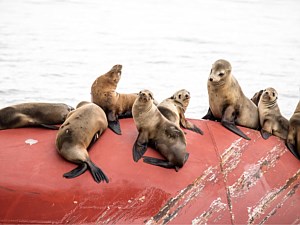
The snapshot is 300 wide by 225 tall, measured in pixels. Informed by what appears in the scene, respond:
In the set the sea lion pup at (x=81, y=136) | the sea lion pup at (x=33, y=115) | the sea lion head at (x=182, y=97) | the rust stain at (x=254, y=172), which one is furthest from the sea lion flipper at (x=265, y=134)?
the sea lion pup at (x=33, y=115)

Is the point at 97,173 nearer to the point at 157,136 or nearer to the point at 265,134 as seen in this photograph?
the point at 157,136

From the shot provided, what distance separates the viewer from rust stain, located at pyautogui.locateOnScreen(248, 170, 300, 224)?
3.16 metres

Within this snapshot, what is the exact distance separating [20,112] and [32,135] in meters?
0.27

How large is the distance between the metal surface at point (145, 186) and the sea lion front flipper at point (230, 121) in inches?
9.7

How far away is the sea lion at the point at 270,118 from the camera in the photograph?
394cm

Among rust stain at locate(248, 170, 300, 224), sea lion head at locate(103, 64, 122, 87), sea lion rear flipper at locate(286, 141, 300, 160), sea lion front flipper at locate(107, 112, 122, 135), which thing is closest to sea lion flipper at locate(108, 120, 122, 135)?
sea lion front flipper at locate(107, 112, 122, 135)

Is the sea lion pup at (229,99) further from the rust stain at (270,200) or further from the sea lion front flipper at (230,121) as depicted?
the rust stain at (270,200)

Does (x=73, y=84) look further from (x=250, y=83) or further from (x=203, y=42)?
(x=203, y=42)

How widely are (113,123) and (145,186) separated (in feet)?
2.64

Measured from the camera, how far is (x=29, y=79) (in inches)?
314

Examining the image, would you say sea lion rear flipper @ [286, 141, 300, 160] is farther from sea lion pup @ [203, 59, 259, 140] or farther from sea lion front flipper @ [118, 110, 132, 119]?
sea lion front flipper @ [118, 110, 132, 119]

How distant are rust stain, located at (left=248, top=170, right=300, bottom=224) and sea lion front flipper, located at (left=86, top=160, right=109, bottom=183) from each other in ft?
2.96

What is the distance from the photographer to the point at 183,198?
3.14m

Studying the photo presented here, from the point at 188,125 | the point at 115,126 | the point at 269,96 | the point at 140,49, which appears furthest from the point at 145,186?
the point at 140,49
